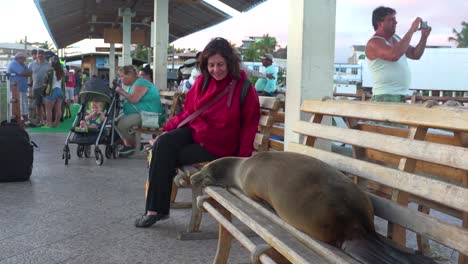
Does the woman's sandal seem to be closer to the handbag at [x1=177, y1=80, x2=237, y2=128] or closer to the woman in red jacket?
the woman in red jacket

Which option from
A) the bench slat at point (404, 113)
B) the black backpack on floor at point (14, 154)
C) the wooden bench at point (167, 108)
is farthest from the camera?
the wooden bench at point (167, 108)

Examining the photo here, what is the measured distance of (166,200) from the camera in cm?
472

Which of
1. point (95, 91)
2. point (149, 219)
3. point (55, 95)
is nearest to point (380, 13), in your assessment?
point (149, 219)

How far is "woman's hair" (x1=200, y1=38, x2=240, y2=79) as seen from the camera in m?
4.63

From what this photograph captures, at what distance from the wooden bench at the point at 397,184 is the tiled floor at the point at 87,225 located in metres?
0.88

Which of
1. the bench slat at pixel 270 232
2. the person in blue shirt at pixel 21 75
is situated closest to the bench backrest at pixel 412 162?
the bench slat at pixel 270 232

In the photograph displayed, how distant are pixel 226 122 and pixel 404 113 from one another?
6.76ft

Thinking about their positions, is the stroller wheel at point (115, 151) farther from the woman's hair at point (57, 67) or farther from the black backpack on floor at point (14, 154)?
the woman's hair at point (57, 67)

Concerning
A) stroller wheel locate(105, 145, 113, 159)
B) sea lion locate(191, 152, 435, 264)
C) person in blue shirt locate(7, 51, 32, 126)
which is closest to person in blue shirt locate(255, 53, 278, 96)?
stroller wheel locate(105, 145, 113, 159)

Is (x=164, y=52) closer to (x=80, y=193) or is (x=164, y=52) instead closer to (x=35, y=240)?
(x=80, y=193)

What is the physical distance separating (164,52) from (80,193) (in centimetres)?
630

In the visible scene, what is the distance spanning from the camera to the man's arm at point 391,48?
478 cm

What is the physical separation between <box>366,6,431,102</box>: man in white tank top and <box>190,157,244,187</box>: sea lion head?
1.79 m

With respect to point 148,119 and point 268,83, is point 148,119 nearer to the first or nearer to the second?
point 148,119
